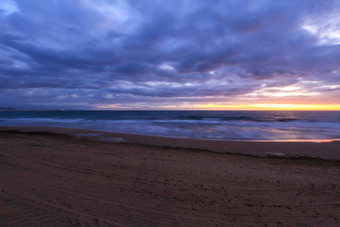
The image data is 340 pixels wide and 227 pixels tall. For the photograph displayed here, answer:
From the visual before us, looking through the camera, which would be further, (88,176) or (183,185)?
(88,176)

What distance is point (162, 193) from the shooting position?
14.2ft

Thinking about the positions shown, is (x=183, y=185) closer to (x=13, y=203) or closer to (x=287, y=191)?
(x=287, y=191)

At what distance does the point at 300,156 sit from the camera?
9000 mm

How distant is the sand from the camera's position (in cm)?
331

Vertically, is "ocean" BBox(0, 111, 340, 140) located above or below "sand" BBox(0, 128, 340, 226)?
above

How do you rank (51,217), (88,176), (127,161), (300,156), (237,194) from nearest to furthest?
(51,217) → (237,194) → (88,176) → (127,161) → (300,156)

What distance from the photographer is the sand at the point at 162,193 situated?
3312mm

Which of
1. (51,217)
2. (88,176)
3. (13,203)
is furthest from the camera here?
(88,176)

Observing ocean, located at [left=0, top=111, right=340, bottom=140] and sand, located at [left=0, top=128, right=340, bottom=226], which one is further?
ocean, located at [left=0, top=111, right=340, bottom=140]

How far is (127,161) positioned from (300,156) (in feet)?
28.0

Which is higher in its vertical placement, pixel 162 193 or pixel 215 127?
pixel 215 127

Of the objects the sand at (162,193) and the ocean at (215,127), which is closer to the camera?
the sand at (162,193)

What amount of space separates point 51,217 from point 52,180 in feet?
6.53

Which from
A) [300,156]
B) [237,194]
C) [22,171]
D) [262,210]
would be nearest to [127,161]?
[22,171]
